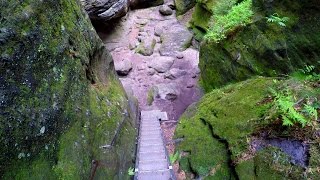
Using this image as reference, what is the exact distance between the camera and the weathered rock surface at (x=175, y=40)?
14.3m

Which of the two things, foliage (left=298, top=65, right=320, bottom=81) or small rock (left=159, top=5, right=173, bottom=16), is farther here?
small rock (left=159, top=5, right=173, bottom=16)

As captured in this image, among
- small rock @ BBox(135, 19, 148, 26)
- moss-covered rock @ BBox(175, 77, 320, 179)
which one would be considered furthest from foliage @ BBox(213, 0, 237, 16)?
small rock @ BBox(135, 19, 148, 26)

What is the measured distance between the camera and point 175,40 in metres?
14.8

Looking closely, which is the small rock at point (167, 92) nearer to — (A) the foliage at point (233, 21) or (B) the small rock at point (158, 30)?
(A) the foliage at point (233, 21)

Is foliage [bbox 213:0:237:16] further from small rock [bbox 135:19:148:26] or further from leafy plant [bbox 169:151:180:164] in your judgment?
small rock [bbox 135:19:148:26]

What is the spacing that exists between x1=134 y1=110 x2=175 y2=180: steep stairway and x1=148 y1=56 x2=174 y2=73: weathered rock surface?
17.0 feet

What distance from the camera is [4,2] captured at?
3.82m

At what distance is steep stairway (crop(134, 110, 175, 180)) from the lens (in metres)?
5.15

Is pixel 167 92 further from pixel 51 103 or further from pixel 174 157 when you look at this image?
pixel 51 103

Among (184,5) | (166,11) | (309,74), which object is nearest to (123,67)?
(166,11)

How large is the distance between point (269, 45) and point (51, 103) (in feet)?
16.9

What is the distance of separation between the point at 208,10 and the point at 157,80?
438 centimetres

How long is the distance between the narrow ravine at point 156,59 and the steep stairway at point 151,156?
1.29 m

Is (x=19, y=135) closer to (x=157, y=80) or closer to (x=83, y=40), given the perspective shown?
(x=83, y=40)
